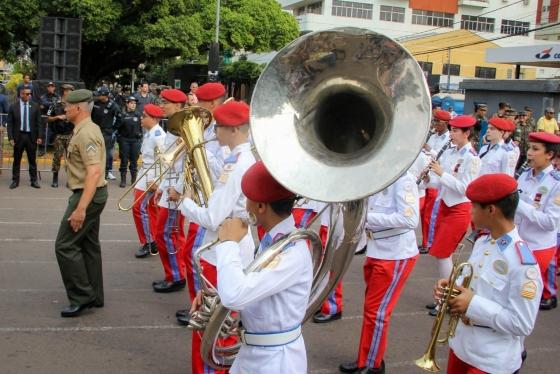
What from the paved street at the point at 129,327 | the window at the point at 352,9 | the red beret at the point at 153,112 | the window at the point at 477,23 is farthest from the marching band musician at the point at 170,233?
the window at the point at 477,23

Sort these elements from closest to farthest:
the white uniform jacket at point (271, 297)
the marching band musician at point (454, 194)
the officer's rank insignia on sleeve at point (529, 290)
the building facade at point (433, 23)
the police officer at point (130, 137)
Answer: the white uniform jacket at point (271, 297) → the officer's rank insignia on sleeve at point (529, 290) → the marching band musician at point (454, 194) → the police officer at point (130, 137) → the building facade at point (433, 23)

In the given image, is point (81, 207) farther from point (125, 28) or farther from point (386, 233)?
point (125, 28)

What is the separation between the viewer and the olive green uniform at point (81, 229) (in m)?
5.20

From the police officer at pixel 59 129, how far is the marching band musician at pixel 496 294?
9530mm

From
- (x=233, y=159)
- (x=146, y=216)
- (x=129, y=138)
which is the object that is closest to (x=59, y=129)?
(x=129, y=138)

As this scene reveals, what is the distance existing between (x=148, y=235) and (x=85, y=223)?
7.13 ft

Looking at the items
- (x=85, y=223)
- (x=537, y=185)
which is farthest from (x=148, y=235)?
(x=537, y=185)

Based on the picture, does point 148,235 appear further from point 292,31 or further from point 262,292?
point 292,31

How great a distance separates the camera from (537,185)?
19.1 feet

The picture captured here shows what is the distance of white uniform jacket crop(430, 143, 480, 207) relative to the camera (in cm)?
620

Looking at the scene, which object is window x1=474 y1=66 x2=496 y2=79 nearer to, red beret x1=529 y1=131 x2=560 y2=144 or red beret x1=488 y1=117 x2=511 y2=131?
red beret x1=488 y1=117 x2=511 y2=131

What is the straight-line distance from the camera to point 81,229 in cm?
532

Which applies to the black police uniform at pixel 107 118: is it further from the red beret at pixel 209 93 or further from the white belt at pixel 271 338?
the white belt at pixel 271 338

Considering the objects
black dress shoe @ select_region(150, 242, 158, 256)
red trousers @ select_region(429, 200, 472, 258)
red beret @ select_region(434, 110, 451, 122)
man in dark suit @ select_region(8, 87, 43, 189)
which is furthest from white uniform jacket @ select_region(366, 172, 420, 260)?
man in dark suit @ select_region(8, 87, 43, 189)
